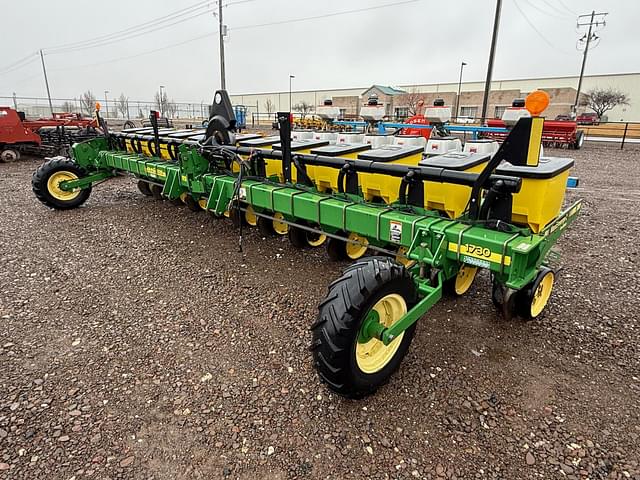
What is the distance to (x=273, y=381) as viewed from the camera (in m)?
2.75

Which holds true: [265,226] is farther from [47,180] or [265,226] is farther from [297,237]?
[47,180]

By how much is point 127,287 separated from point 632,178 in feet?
39.9

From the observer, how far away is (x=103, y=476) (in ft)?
6.73

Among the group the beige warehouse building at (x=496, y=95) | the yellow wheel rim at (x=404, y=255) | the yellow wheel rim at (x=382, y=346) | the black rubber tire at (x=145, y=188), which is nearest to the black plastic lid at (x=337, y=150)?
the yellow wheel rim at (x=404, y=255)

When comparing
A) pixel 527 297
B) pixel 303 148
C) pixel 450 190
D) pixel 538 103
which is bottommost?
pixel 527 297

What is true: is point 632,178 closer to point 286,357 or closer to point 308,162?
point 308,162

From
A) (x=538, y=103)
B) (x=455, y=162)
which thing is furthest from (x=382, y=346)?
(x=538, y=103)

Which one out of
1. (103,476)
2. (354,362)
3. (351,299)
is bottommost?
(103,476)

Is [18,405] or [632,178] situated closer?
[18,405]

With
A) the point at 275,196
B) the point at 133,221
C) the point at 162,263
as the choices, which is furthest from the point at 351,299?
the point at 133,221

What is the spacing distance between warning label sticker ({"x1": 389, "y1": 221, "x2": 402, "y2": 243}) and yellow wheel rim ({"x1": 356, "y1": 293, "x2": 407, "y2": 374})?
2.39ft

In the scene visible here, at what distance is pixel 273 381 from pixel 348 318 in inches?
34.8

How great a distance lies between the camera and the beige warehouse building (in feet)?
174

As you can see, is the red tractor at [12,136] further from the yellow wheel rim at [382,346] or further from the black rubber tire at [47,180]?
the yellow wheel rim at [382,346]
